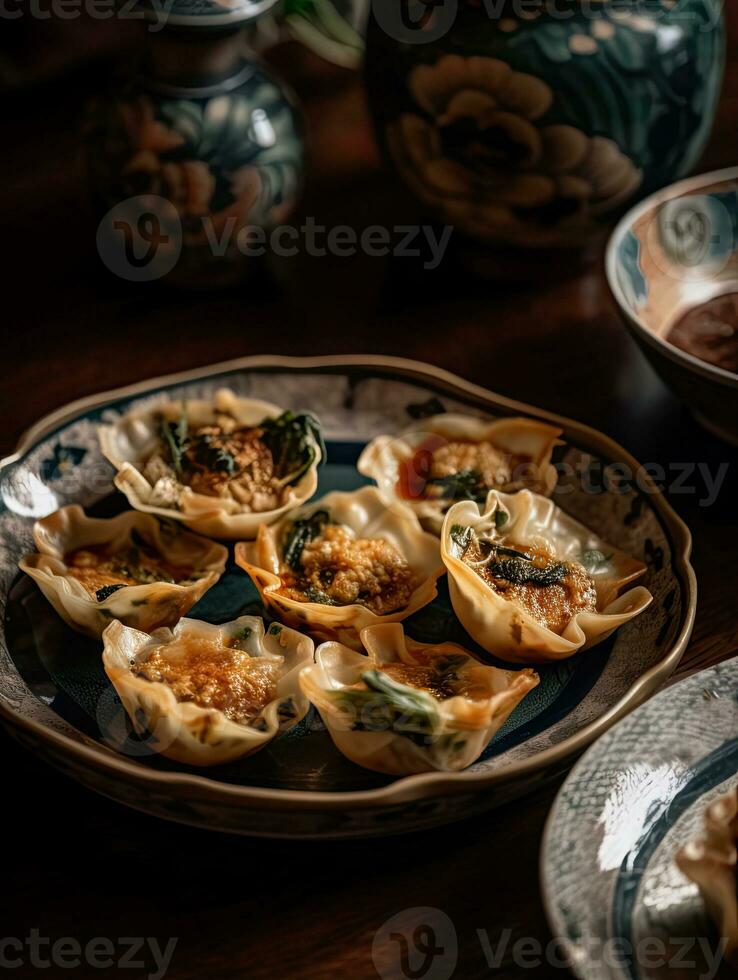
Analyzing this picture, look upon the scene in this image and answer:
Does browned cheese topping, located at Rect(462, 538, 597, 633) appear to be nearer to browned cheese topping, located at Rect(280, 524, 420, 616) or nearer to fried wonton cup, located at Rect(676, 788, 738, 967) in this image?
browned cheese topping, located at Rect(280, 524, 420, 616)

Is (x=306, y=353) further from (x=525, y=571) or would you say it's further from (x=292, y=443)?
(x=525, y=571)

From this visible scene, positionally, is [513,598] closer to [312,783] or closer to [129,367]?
[312,783]

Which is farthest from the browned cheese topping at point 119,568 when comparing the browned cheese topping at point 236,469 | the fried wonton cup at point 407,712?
the fried wonton cup at point 407,712

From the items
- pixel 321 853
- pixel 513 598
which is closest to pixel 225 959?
pixel 321 853

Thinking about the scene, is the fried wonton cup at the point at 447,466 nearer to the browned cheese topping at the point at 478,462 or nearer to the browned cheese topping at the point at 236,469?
the browned cheese topping at the point at 478,462

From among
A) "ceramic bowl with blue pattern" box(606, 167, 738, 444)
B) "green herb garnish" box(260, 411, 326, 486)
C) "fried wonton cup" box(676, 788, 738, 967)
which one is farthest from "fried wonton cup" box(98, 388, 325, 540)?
"fried wonton cup" box(676, 788, 738, 967)

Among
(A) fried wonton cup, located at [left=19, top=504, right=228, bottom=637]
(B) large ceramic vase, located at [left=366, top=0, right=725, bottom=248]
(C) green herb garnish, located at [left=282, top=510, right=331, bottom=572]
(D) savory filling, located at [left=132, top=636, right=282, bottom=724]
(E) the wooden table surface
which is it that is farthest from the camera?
(B) large ceramic vase, located at [left=366, top=0, right=725, bottom=248]

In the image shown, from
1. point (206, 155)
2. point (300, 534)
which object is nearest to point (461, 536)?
point (300, 534)
